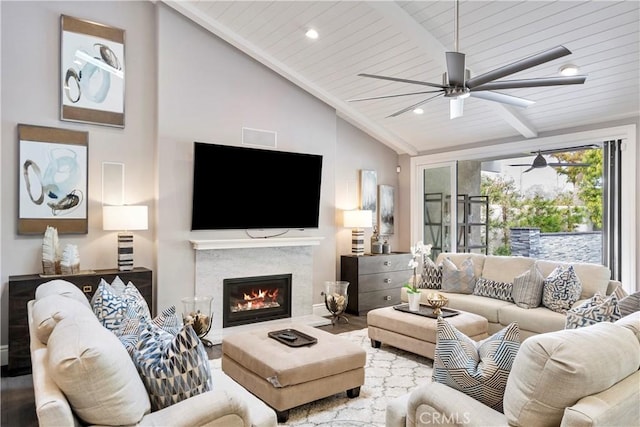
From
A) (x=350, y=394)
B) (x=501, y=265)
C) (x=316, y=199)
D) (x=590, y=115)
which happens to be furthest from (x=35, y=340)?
Result: (x=590, y=115)

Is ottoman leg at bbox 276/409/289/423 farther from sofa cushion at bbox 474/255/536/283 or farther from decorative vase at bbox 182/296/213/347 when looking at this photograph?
sofa cushion at bbox 474/255/536/283

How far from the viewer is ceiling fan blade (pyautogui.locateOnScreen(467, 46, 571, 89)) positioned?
7.98ft

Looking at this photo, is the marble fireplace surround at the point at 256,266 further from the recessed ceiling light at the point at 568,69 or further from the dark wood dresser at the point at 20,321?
the recessed ceiling light at the point at 568,69

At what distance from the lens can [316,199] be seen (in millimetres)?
5742

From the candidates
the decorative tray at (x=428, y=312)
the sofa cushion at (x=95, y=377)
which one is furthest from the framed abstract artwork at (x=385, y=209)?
the sofa cushion at (x=95, y=377)

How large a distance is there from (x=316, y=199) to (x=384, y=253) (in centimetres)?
154

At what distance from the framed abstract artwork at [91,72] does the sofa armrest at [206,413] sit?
369cm

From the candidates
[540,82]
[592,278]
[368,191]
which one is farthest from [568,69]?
[368,191]

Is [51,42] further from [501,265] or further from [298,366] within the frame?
[501,265]

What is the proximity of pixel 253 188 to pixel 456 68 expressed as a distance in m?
2.98

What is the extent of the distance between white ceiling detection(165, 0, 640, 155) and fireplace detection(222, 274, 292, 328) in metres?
2.52

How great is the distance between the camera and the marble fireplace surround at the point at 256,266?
4863 millimetres

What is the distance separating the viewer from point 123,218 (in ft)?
13.8

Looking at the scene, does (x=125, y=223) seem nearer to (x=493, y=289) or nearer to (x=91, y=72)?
(x=91, y=72)
